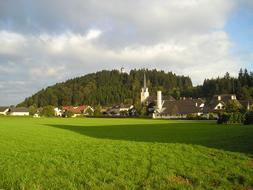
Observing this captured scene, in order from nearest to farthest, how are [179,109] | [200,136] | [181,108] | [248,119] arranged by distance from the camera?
[200,136] < [248,119] < [179,109] < [181,108]

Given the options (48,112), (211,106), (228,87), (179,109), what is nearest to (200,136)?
(179,109)

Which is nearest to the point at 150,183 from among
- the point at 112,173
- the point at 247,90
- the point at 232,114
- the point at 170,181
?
the point at 170,181

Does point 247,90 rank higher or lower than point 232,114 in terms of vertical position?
higher

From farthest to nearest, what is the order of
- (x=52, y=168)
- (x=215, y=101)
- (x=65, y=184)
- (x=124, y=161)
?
(x=215, y=101) → (x=124, y=161) → (x=52, y=168) → (x=65, y=184)

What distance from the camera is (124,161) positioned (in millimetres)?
16047

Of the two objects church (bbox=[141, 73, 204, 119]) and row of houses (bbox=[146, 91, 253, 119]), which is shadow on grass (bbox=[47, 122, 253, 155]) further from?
row of houses (bbox=[146, 91, 253, 119])

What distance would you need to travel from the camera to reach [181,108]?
137 m

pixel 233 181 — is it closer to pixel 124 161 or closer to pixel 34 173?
pixel 124 161

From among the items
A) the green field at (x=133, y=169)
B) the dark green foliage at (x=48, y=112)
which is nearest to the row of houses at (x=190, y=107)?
the dark green foliage at (x=48, y=112)

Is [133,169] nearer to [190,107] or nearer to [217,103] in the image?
[190,107]

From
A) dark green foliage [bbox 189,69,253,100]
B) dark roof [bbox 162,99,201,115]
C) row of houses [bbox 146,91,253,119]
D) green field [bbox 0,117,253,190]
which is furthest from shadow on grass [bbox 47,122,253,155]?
dark green foliage [bbox 189,69,253,100]

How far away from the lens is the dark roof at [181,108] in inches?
5266

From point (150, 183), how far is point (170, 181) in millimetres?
752

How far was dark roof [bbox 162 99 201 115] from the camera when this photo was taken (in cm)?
13375
